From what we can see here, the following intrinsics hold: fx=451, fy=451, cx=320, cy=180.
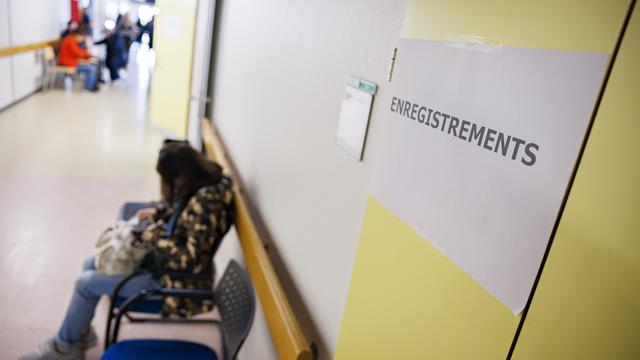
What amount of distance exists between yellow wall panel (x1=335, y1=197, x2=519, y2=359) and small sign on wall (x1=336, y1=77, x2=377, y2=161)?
28 cm

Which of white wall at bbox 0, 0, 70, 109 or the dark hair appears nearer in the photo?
the dark hair

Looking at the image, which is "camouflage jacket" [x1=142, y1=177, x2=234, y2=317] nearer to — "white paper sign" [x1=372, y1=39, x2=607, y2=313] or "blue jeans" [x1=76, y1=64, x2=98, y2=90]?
"white paper sign" [x1=372, y1=39, x2=607, y2=313]

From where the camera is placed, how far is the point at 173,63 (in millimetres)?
5391

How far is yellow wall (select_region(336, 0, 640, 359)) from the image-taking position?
20.9 inches

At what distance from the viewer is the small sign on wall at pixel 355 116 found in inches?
49.0

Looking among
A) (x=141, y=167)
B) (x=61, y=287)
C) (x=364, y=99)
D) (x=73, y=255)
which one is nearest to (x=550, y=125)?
(x=364, y=99)

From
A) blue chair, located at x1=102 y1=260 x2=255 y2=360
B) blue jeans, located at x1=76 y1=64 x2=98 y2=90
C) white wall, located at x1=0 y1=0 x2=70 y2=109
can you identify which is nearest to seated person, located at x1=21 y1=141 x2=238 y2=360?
blue chair, located at x1=102 y1=260 x2=255 y2=360

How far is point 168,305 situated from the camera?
221 cm

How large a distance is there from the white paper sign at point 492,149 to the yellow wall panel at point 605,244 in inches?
0.9

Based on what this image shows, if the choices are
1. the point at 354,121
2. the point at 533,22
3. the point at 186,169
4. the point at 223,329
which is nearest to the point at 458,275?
the point at 533,22

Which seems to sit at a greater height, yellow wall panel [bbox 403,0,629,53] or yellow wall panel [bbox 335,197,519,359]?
yellow wall panel [bbox 403,0,629,53]

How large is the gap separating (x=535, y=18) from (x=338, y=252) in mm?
923

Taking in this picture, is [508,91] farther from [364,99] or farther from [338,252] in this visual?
[338,252]

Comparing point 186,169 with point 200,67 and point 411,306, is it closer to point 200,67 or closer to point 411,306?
point 411,306
